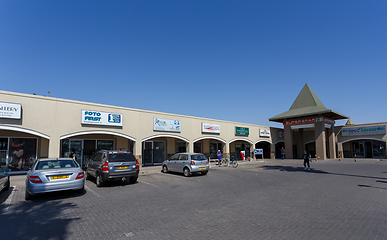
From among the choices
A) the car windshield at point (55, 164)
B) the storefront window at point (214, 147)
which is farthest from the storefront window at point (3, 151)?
the storefront window at point (214, 147)

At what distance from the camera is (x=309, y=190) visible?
9523 millimetres

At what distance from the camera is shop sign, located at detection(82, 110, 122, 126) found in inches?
606

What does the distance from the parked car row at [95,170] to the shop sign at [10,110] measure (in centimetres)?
508

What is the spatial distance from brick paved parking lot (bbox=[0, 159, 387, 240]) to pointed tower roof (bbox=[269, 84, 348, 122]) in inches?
897

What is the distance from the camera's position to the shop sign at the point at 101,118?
1539 centimetres

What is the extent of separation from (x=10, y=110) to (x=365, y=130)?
126 feet

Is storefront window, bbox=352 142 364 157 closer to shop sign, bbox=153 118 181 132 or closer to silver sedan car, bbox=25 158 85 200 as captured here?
shop sign, bbox=153 118 181 132

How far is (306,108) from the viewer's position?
108 feet

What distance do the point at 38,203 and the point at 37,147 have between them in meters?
9.65

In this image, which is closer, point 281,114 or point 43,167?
point 43,167

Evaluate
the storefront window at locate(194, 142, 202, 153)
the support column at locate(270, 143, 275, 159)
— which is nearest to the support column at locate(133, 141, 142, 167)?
the storefront window at locate(194, 142, 202, 153)

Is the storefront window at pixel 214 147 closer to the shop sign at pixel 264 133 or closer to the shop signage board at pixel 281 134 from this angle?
the shop sign at pixel 264 133

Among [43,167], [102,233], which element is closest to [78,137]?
[43,167]

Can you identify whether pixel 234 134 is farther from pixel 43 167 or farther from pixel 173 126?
pixel 43 167
